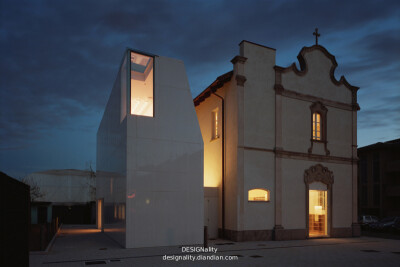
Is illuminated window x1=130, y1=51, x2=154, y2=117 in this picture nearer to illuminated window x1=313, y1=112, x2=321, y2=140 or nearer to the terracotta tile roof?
the terracotta tile roof

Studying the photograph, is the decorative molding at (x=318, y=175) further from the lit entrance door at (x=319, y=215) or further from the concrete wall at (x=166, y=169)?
the concrete wall at (x=166, y=169)

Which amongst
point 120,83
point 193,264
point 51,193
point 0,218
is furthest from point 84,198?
point 0,218

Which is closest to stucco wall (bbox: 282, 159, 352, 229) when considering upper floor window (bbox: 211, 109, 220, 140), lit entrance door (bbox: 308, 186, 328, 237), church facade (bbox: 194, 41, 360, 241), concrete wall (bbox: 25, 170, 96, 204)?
church facade (bbox: 194, 41, 360, 241)

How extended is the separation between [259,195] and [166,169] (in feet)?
17.2

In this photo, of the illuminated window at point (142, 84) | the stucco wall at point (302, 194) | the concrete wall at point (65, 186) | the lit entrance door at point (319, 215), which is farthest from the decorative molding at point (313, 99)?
the concrete wall at point (65, 186)

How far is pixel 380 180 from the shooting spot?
120ft

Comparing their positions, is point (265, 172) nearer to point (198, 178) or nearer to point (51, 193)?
point (198, 178)

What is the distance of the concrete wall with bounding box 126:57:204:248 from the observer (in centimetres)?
1370

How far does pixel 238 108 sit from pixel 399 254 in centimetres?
884

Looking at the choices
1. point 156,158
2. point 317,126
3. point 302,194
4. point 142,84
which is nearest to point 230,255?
point 156,158

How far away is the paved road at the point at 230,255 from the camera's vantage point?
1077cm

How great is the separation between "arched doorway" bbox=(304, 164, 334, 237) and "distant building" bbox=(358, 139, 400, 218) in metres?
19.6

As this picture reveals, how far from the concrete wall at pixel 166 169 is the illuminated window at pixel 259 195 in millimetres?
3058

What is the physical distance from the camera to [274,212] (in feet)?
56.2
